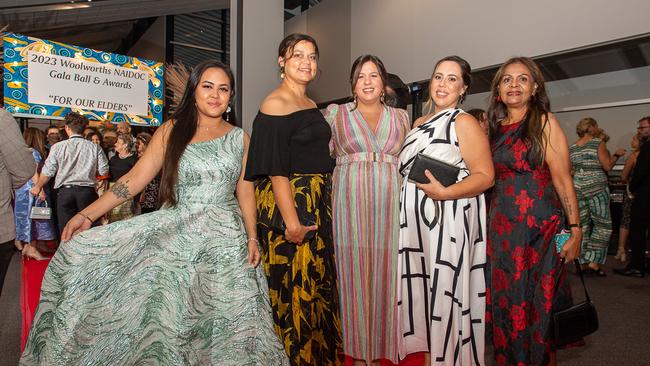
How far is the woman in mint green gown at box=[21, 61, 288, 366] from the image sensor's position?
1747mm

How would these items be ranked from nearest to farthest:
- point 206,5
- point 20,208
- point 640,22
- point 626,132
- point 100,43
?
point 640,22 < point 20,208 < point 626,132 < point 206,5 < point 100,43

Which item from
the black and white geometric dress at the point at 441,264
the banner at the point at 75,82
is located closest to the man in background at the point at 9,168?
the black and white geometric dress at the point at 441,264

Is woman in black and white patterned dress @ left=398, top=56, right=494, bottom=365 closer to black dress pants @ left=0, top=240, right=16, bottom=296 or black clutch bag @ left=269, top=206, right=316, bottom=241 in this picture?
black clutch bag @ left=269, top=206, right=316, bottom=241

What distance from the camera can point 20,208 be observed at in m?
5.65

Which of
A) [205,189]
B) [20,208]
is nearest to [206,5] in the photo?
[20,208]

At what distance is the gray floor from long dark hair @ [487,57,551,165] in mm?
1482

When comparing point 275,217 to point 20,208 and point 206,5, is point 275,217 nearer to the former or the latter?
point 20,208

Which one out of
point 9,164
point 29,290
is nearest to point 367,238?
point 9,164

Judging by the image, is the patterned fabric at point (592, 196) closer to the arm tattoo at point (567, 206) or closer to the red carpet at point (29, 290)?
the arm tattoo at point (567, 206)

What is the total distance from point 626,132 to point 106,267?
6.72m

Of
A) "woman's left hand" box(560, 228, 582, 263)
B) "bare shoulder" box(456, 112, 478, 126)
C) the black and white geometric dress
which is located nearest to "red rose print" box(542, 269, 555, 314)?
"woman's left hand" box(560, 228, 582, 263)

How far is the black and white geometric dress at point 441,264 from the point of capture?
201 centimetres

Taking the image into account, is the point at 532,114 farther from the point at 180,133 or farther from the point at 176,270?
the point at 176,270

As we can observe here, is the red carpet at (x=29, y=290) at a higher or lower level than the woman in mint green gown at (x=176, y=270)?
lower
